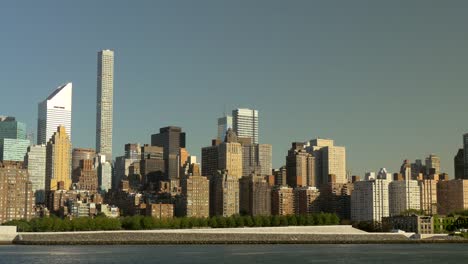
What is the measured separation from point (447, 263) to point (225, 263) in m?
24.8

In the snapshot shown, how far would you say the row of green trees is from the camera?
17725cm

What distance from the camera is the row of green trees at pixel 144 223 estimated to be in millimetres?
177250

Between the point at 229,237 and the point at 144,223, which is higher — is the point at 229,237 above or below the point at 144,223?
below

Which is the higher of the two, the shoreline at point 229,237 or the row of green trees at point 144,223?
the row of green trees at point 144,223

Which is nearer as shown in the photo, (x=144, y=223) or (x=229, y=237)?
(x=229, y=237)

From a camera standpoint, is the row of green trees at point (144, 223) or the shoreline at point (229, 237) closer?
the shoreline at point (229, 237)

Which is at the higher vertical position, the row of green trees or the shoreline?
the row of green trees

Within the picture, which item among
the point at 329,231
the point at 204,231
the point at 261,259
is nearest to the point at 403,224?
the point at 329,231

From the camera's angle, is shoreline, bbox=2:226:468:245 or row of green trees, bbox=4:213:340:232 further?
row of green trees, bbox=4:213:340:232

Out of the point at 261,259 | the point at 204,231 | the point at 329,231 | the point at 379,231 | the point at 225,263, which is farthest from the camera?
the point at 379,231

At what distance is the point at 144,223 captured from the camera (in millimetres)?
183000

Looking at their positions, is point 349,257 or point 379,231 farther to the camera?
point 379,231

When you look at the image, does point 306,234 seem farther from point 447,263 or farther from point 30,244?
point 447,263

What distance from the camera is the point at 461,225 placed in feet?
650
